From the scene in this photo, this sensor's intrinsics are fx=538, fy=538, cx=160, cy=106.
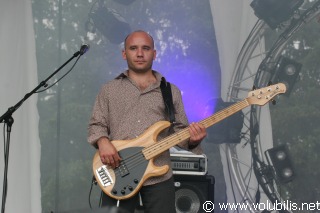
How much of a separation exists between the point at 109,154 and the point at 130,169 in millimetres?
148

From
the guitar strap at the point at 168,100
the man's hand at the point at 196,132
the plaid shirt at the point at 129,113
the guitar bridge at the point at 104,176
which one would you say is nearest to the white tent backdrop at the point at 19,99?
the plaid shirt at the point at 129,113

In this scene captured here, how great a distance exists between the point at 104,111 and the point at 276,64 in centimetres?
208

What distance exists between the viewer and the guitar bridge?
3.00m

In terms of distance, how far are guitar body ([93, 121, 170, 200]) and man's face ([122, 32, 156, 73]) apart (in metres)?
0.39

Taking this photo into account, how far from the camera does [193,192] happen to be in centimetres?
399

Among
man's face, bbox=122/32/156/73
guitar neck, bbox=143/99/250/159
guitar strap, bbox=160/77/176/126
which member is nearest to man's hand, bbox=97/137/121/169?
guitar neck, bbox=143/99/250/159

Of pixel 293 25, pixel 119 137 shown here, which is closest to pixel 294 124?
pixel 293 25

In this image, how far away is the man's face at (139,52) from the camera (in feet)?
10.5

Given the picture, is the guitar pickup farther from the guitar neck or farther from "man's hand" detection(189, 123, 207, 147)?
"man's hand" detection(189, 123, 207, 147)

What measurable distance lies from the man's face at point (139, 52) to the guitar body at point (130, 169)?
39cm

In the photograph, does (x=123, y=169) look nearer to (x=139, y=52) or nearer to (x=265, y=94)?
(x=139, y=52)

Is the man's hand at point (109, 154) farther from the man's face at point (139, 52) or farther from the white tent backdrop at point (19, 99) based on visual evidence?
the white tent backdrop at point (19, 99)

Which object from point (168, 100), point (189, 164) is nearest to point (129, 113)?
point (168, 100)

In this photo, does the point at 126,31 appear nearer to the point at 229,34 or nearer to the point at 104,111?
the point at 229,34
